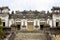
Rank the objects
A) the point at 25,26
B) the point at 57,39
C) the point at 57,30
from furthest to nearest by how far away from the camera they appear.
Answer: the point at 25,26 → the point at 57,30 → the point at 57,39

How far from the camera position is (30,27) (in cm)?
4703

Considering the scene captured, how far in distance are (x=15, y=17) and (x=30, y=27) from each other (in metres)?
3.63

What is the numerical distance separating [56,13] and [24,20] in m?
6.47

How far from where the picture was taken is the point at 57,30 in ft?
129

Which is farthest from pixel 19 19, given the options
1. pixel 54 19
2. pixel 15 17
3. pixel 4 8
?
pixel 54 19

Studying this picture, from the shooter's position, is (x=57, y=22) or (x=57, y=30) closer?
(x=57, y=30)

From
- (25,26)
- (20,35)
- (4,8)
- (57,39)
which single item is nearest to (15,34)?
(20,35)

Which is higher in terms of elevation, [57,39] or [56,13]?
[56,13]

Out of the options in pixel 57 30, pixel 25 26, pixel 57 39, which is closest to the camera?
pixel 57 39

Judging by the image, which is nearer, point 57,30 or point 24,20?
point 57,30

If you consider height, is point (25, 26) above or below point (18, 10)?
below

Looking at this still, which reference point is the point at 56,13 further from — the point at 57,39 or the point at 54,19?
the point at 57,39

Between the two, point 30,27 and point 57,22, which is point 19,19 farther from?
point 57,22

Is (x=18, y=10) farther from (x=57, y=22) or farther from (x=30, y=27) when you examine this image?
(x=57, y=22)
